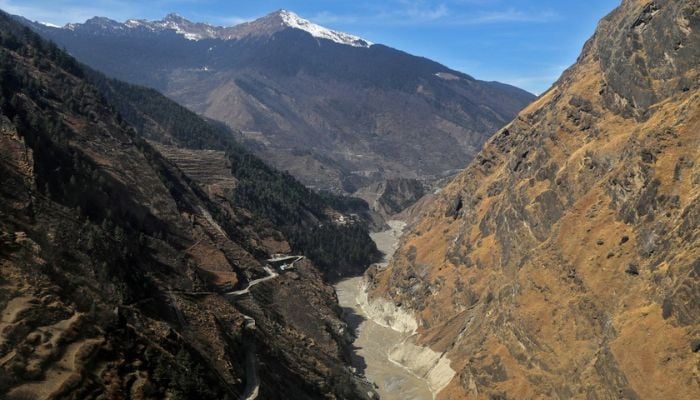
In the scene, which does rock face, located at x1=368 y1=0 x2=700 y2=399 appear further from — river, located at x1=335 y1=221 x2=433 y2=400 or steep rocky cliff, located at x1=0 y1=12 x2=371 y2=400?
steep rocky cliff, located at x1=0 y1=12 x2=371 y2=400

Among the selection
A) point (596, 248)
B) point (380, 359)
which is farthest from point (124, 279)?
point (596, 248)

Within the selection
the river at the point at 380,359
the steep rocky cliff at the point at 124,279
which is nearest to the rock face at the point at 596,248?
the river at the point at 380,359

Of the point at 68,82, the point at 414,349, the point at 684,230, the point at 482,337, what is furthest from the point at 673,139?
the point at 68,82

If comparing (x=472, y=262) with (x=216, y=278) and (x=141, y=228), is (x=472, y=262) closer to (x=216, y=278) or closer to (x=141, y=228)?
(x=216, y=278)

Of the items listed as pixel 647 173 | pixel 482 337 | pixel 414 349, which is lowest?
pixel 414 349

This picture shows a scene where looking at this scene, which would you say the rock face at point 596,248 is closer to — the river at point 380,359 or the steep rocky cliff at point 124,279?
the river at point 380,359

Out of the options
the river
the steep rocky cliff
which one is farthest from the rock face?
the steep rocky cliff
